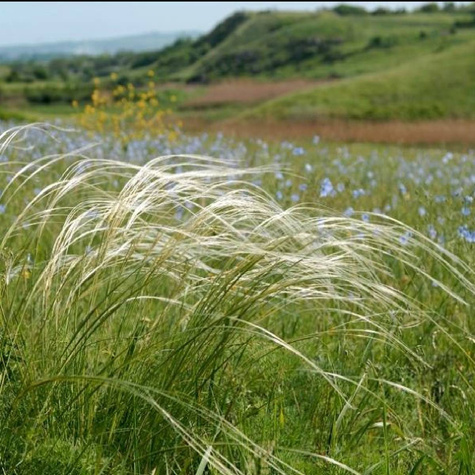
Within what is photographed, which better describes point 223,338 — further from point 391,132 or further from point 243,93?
point 243,93

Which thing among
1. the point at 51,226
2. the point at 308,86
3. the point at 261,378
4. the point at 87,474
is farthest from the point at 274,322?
the point at 308,86

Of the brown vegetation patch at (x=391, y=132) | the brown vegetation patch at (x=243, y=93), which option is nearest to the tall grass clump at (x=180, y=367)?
the brown vegetation patch at (x=391, y=132)

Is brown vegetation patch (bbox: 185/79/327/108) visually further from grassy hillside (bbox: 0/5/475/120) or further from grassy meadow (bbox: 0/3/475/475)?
grassy meadow (bbox: 0/3/475/475)

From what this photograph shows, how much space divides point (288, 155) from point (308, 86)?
28.9 m

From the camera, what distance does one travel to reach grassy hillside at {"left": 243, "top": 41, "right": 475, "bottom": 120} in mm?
29297

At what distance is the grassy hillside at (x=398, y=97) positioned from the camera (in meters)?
29.3

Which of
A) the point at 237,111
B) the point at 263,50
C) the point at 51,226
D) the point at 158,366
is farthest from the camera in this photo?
the point at 263,50

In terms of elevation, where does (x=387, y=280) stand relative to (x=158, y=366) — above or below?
below

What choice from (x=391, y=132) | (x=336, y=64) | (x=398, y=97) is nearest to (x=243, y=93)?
(x=398, y=97)

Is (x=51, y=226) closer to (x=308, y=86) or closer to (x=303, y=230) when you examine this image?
(x=303, y=230)

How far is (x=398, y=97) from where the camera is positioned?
31.8 m

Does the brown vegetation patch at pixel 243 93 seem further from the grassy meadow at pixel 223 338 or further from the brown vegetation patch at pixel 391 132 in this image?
the grassy meadow at pixel 223 338

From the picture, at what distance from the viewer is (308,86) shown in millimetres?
36844

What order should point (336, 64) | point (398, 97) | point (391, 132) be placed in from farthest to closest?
1. point (336, 64)
2. point (398, 97)
3. point (391, 132)
